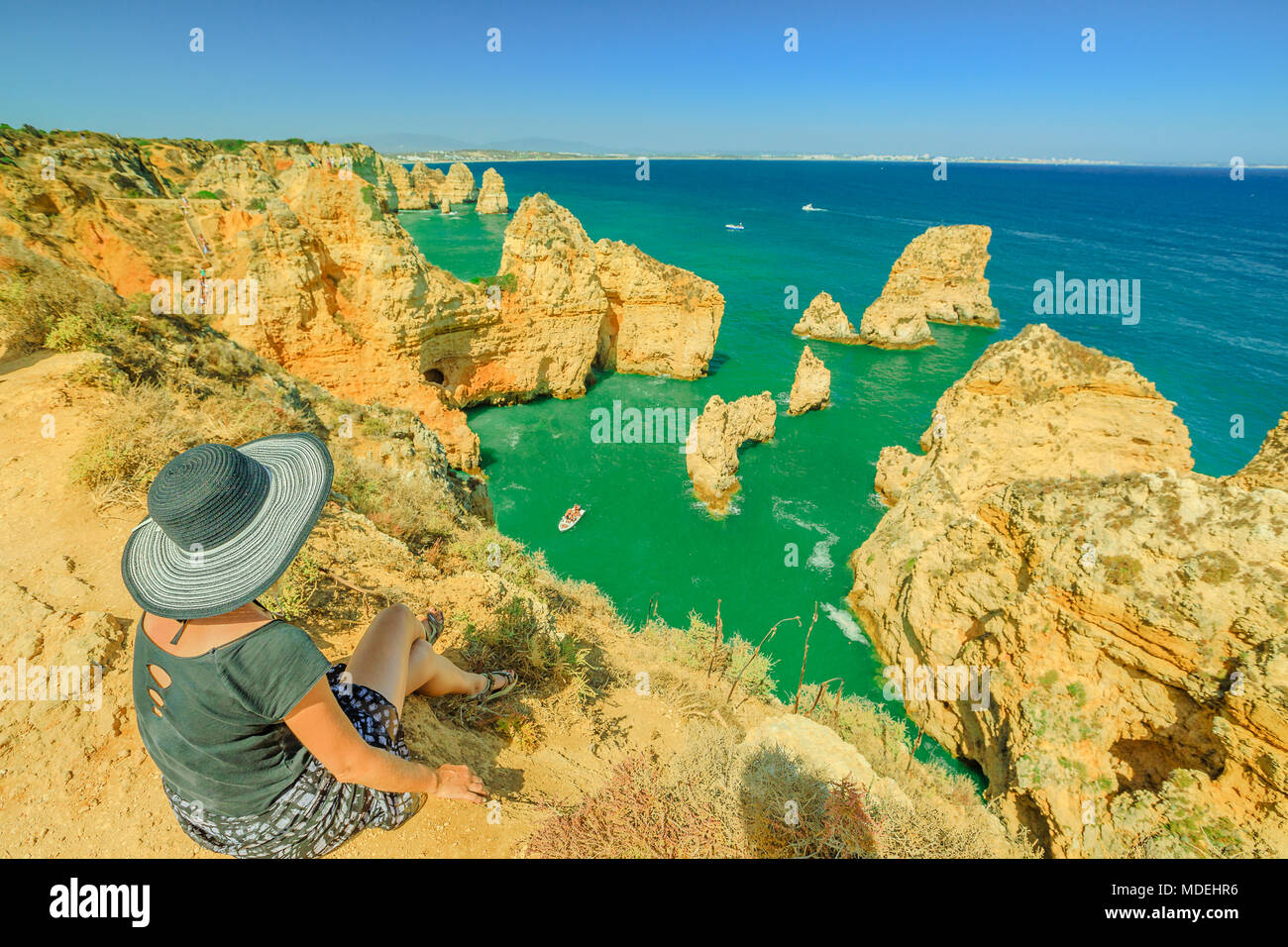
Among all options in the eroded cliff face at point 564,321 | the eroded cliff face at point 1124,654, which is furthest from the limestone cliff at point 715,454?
the eroded cliff face at point 1124,654

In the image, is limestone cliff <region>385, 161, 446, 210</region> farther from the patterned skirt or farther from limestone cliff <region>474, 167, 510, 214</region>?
the patterned skirt

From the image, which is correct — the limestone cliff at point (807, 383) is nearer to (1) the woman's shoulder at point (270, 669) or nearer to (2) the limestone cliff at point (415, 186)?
(1) the woman's shoulder at point (270, 669)

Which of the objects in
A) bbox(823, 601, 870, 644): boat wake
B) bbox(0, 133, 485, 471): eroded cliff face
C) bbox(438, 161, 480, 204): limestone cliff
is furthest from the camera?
bbox(438, 161, 480, 204): limestone cliff

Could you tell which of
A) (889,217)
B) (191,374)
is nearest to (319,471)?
(191,374)

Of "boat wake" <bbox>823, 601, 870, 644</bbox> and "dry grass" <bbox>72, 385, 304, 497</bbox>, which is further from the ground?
"dry grass" <bbox>72, 385, 304, 497</bbox>

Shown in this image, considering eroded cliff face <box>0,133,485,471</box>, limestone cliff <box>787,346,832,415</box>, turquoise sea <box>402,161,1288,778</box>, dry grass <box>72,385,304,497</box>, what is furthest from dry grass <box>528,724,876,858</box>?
limestone cliff <box>787,346,832,415</box>
